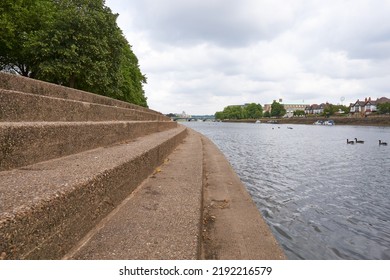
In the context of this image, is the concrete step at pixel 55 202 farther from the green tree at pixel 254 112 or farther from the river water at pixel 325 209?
Result: the green tree at pixel 254 112

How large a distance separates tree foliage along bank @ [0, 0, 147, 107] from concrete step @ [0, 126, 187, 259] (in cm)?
1543

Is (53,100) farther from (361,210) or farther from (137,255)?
(361,210)

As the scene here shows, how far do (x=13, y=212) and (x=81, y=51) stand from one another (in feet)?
59.6

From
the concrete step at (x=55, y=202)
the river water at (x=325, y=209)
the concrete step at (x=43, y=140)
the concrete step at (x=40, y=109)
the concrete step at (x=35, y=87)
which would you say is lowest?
the river water at (x=325, y=209)

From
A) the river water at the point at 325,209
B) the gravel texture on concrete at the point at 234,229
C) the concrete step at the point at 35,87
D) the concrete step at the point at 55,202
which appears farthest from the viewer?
the river water at the point at 325,209

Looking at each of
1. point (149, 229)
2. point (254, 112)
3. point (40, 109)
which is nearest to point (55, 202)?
point (149, 229)

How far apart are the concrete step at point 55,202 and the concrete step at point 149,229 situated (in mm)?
146

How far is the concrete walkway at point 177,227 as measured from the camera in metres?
2.10

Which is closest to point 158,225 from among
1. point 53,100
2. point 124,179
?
point 124,179

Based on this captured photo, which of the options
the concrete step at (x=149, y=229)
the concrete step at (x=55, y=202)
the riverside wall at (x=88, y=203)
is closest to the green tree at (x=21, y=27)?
the riverside wall at (x=88, y=203)

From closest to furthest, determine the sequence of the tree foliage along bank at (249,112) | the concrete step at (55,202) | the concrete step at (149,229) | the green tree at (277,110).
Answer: the concrete step at (55,202) → the concrete step at (149,229) → the green tree at (277,110) → the tree foliage along bank at (249,112)

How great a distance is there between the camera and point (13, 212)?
1444 millimetres

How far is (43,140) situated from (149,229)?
1.64 metres

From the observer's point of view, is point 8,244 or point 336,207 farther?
point 336,207
